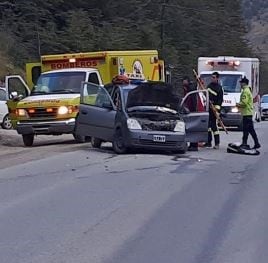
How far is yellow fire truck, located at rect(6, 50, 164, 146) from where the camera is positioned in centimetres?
2345

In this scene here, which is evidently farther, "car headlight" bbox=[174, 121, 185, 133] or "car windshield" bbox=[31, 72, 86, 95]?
"car windshield" bbox=[31, 72, 86, 95]

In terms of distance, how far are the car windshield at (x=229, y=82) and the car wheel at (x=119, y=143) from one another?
1282 cm

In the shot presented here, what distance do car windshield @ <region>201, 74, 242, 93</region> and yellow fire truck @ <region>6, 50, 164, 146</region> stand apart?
4.82m

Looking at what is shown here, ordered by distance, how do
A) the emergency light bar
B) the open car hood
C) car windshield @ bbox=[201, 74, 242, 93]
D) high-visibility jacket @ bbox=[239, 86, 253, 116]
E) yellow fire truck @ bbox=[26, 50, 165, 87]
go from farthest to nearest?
the emergency light bar < car windshield @ bbox=[201, 74, 242, 93] < yellow fire truck @ bbox=[26, 50, 165, 87] < high-visibility jacket @ bbox=[239, 86, 253, 116] < the open car hood

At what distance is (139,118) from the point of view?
19891 mm

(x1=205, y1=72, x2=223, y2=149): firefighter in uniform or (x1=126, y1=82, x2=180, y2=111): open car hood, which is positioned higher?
(x1=126, y1=82, x2=180, y2=111): open car hood

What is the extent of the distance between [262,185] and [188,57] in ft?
168

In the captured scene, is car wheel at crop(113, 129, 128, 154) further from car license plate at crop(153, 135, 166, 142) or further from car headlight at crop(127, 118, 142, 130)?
car license plate at crop(153, 135, 166, 142)

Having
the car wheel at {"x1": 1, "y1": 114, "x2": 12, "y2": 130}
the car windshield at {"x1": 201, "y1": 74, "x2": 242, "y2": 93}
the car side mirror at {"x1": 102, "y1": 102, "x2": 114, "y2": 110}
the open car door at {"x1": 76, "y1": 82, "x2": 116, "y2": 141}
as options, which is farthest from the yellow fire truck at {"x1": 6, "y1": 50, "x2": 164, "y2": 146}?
the car windshield at {"x1": 201, "y1": 74, "x2": 242, "y2": 93}

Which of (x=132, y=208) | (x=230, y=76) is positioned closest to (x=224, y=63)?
(x=230, y=76)

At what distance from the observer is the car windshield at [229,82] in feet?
107

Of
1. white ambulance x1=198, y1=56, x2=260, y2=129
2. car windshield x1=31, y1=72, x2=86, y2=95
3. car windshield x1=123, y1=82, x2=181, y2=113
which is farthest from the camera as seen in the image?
white ambulance x1=198, y1=56, x2=260, y2=129

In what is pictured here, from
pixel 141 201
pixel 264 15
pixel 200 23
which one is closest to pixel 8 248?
pixel 141 201

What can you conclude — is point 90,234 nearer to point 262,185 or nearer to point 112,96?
point 262,185
